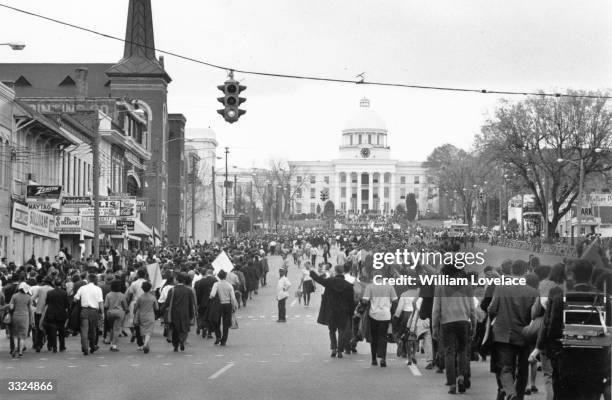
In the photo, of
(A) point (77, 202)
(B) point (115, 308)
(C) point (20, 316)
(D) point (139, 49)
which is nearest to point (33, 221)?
(A) point (77, 202)

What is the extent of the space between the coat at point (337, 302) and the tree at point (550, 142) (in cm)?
3819

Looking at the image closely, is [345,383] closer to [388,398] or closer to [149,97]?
[388,398]

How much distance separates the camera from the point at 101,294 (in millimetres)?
23781

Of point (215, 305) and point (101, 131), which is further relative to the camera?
point (101, 131)

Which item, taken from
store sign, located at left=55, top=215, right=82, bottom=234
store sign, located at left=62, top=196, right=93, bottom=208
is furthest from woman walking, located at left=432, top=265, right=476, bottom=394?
store sign, located at left=55, top=215, right=82, bottom=234

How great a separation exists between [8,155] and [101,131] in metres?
20.8

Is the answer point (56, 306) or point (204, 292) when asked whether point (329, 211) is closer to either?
point (204, 292)

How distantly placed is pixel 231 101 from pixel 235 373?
255 inches

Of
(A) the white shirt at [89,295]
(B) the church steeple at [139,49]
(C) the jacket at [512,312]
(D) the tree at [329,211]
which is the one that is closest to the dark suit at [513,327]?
(C) the jacket at [512,312]

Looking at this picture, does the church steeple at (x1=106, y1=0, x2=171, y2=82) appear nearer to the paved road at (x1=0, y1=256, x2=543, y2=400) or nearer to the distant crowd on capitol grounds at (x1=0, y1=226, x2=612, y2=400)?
the distant crowd on capitol grounds at (x1=0, y1=226, x2=612, y2=400)

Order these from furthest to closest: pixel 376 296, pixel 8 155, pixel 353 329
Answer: pixel 8 155
pixel 353 329
pixel 376 296

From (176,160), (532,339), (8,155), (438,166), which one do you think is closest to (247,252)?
(8,155)

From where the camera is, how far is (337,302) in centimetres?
2122

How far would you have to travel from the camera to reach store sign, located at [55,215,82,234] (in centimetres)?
4476
